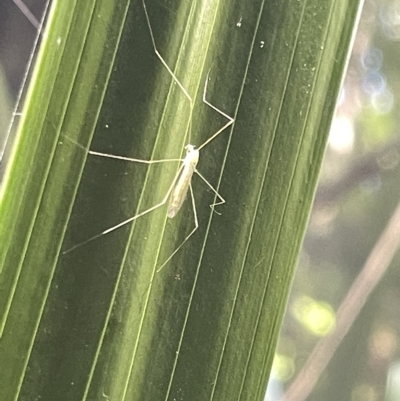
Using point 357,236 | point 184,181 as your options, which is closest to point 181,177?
point 184,181

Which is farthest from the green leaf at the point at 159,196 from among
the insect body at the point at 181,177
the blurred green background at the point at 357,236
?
the blurred green background at the point at 357,236

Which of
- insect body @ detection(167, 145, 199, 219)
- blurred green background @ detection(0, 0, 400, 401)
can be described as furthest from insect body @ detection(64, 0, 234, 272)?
blurred green background @ detection(0, 0, 400, 401)

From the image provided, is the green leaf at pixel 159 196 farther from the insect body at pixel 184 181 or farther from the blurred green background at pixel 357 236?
the blurred green background at pixel 357 236

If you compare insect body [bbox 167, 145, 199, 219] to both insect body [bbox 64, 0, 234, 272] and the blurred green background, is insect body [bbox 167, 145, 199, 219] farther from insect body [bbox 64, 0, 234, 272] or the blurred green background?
the blurred green background

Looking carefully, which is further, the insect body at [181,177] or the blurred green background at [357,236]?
the blurred green background at [357,236]

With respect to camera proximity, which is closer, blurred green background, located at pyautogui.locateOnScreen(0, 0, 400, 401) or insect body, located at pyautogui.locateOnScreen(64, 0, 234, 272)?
insect body, located at pyautogui.locateOnScreen(64, 0, 234, 272)

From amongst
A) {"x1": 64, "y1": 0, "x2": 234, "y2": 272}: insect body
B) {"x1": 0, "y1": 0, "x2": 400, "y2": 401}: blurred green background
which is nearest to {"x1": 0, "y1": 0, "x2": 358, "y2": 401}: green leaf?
{"x1": 64, "y1": 0, "x2": 234, "y2": 272}: insect body

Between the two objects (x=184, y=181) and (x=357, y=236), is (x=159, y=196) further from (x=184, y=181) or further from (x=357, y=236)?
(x=357, y=236)

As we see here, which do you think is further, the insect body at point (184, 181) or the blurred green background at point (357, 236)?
the blurred green background at point (357, 236)

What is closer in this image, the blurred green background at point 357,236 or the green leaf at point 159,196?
the green leaf at point 159,196
